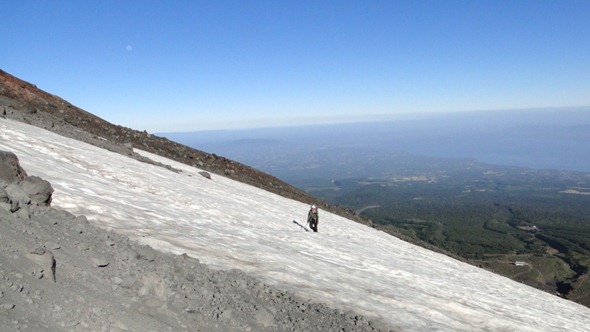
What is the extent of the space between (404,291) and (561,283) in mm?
117215

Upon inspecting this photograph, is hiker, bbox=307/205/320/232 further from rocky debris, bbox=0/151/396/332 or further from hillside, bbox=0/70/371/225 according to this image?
hillside, bbox=0/70/371/225

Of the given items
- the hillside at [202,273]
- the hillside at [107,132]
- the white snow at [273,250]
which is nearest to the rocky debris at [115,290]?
the hillside at [202,273]

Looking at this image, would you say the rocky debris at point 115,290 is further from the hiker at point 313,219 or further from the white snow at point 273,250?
the hiker at point 313,219

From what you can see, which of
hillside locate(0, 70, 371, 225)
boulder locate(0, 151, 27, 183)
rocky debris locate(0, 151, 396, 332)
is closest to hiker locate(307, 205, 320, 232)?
rocky debris locate(0, 151, 396, 332)

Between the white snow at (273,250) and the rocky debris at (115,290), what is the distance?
4.18 ft

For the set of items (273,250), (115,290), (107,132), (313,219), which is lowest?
(313,219)

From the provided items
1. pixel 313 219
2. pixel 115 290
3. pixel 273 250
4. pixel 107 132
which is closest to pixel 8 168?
pixel 115 290

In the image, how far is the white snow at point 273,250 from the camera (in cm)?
1062

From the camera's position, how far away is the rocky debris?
5.52m

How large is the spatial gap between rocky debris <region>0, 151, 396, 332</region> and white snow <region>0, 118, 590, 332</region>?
4.18 ft

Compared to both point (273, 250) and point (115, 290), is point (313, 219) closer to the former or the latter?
point (273, 250)

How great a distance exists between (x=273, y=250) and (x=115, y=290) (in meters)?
7.53

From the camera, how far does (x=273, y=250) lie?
44.9ft

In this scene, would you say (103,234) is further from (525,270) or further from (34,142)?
(525,270)
